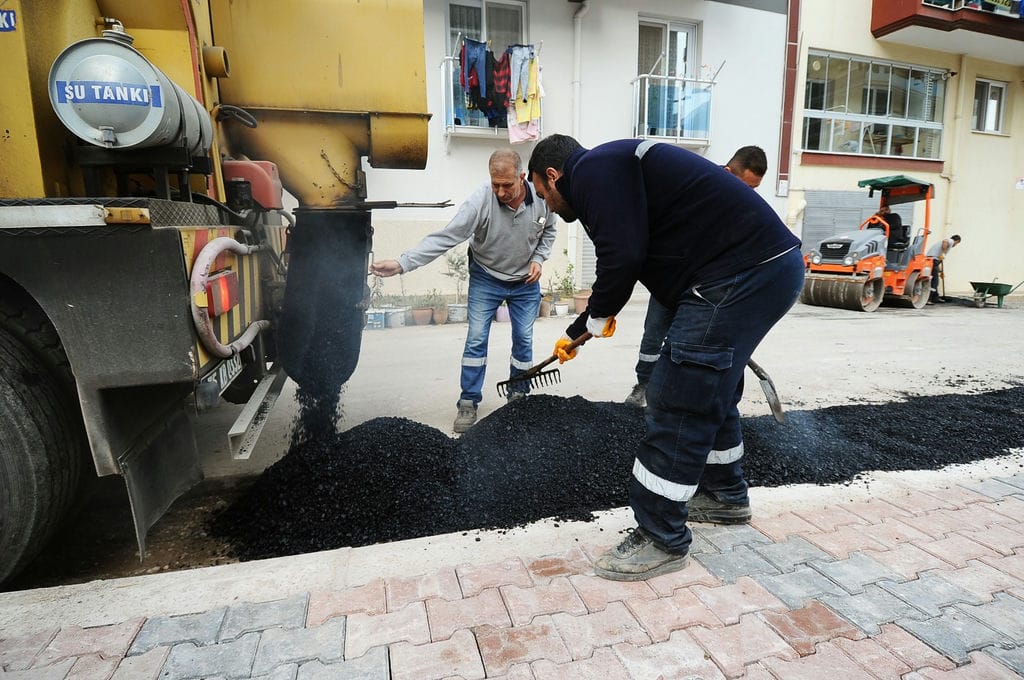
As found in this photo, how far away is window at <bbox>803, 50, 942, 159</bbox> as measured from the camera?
1256 centimetres

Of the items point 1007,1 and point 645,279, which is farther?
point 1007,1

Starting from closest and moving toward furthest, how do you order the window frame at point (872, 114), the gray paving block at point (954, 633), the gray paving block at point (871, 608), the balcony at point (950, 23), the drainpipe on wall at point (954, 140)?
the gray paving block at point (954, 633) < the gray paving block at point (871, 608) < the balcony at point (950, 23) < the window frame at point (872, 114) < the drainpipe on wall at point (954, 140)

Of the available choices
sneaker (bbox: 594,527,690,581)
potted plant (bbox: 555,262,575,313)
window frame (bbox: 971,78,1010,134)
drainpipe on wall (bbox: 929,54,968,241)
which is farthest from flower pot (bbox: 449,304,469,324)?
window frame (bbox: 971,78,1010,134)

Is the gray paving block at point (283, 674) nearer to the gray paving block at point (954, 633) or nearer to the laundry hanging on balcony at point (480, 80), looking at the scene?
the gray paving block at point (954, 633)

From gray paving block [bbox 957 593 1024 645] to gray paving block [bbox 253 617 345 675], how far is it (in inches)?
76.4

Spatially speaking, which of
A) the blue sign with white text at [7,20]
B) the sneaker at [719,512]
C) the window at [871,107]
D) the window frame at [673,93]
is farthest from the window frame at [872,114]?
the blue sign with white text at [7,20]

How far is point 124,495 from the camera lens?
9.06 ft

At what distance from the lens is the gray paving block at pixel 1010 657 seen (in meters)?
1.60

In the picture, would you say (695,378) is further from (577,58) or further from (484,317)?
(577,58)

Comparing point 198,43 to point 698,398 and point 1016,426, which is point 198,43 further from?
point 1016,426

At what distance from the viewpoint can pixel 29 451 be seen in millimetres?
1736

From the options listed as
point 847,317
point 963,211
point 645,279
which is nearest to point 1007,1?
point 963,211

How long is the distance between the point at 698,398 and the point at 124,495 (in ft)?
8.69

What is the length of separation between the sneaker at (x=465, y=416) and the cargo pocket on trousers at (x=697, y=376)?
1940 mm
